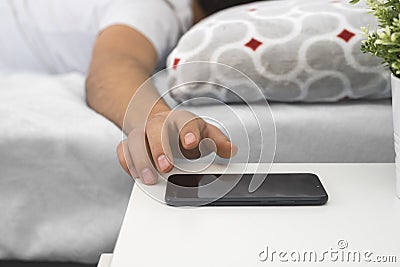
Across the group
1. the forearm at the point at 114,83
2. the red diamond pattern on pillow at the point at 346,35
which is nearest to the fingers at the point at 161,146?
the forearm at the point at 114,83

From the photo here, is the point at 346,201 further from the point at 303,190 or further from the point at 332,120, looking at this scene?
the point at 332,120

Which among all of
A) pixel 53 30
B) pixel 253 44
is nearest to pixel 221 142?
pixel 253 44

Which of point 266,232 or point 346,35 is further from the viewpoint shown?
point 346,35

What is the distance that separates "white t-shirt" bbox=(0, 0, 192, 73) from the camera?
1290 mm

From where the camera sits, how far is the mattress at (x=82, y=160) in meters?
0.94

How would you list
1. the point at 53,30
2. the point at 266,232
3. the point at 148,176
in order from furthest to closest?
the point at 53,30, the point at 148,176, the point at 266,232

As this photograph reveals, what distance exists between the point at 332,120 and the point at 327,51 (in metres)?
0.10

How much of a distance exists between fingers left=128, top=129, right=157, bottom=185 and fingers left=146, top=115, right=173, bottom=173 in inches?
0.4

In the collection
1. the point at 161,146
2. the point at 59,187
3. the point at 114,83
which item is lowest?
the point at 59,187

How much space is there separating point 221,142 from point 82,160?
11.3 inches

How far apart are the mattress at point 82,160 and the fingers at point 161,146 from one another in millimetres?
220

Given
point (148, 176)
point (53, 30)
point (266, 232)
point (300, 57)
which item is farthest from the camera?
point (53, 30)

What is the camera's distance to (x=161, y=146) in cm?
74

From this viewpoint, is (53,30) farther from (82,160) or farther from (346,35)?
(346,35)
